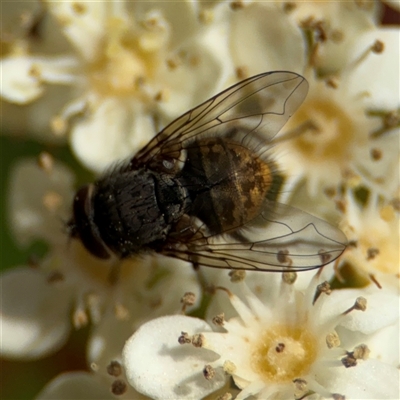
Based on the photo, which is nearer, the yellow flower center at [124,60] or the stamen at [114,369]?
the stamen at [114,369]

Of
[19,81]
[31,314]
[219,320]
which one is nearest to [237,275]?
[219,320]

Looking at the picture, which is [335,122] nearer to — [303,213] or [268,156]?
[268,156]

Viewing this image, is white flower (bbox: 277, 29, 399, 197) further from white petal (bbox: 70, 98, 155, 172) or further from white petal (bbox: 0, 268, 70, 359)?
white petal (bbox: 0, 268, 70, 359)

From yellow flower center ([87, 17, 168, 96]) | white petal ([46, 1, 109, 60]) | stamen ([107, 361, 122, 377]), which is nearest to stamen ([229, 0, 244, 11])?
yellow flower center ([87, 17, 168, 96])

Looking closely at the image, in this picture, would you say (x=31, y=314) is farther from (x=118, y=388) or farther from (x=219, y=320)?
(x=219, y=320)

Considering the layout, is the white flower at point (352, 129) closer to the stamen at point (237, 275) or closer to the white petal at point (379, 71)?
the white petal at point (379, 71)

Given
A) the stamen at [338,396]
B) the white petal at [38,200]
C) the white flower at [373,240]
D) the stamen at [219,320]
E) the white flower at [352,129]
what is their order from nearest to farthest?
the stamen at [338,396], the stamen at [219,320], the white flower at [373,240], the white flower at [352,129], the white petal at [38,200]

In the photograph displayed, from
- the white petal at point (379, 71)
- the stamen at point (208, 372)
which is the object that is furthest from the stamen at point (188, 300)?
the white petal at point (379, 71)
